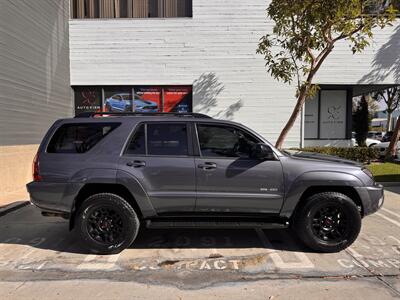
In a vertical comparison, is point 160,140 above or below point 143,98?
below

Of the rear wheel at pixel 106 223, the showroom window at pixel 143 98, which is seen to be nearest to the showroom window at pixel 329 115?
the showroom window at pixel 143 98

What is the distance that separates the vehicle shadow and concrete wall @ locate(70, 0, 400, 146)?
792 centimetres

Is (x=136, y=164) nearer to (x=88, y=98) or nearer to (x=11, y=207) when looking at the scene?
(x=11, y=207)

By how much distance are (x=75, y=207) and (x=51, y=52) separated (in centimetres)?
856

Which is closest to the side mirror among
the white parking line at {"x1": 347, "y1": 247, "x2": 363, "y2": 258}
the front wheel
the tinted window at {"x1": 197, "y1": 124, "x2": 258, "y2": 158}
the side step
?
the tinted window at {"x1": 197, "y1": 124, "x2": 258, "y2": 158}

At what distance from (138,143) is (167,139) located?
405 mm

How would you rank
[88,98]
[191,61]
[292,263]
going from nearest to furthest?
1. [292,263]
2. [191,61]
3. [88,98]

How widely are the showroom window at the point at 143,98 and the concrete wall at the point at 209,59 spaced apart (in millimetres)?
299

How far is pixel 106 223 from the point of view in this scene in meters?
5.27

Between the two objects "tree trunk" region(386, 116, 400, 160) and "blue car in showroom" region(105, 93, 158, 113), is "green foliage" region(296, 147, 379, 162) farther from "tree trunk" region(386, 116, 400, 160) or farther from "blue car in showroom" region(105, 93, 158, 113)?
"blue car in showroom" region(105, 93, 158, 113)

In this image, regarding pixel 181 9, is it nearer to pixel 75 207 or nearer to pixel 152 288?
pixel 75 207

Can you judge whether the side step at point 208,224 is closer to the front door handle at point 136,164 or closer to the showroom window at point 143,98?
the front door handle at point 136,164

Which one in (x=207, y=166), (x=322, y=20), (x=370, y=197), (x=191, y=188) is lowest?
(x=370, y=197)

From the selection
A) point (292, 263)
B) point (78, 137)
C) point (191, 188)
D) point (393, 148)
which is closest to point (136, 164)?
point (191, 188)
